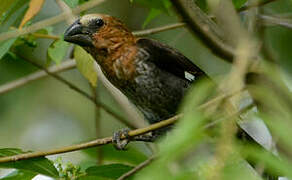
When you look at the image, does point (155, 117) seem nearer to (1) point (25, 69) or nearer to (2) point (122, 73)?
(2) point (122, 73)

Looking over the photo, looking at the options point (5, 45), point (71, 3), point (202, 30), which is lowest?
point (202, 30)

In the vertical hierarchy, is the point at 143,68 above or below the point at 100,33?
below

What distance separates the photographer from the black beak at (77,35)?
3259mm

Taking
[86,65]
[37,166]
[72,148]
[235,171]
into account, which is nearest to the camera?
[235,171]

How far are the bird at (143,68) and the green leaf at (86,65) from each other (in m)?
0.05

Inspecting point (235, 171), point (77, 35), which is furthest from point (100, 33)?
point (235, 171)

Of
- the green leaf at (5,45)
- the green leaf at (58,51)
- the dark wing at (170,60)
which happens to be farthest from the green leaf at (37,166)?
the dark wing at (170,60)

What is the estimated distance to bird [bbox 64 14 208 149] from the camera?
3.50 meters

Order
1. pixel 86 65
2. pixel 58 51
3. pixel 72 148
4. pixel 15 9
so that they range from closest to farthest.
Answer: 1. pixel 72 148
2. pixel 15 9
3. pixel 58 51
4. pixel 86 65

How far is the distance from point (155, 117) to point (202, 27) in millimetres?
2125

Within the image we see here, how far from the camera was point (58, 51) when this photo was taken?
10.2 ft

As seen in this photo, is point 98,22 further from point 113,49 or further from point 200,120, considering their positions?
point 200,120

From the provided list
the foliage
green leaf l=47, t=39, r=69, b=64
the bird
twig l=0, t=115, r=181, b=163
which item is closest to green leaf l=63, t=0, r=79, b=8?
the foliage

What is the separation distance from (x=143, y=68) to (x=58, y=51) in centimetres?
61
